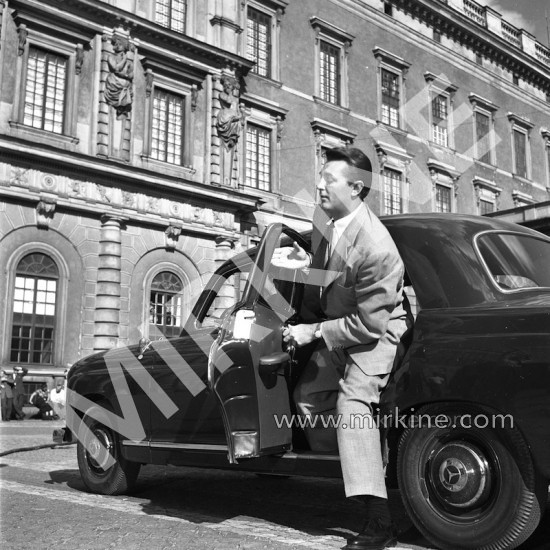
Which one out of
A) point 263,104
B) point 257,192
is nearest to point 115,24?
point 263,104

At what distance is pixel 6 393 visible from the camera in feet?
55.0

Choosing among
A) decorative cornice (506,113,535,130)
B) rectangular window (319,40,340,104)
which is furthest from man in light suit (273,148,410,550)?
decorative cornice (506,113,535,130)

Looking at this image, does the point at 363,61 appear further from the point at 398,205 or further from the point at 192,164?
the point at 192,164

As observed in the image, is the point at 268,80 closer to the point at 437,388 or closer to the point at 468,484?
the point at 437,388

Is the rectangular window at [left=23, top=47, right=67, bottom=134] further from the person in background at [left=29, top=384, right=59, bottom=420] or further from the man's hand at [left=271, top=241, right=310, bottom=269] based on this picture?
the man's hand at [left=271, top=241, right=310, bottom=269]

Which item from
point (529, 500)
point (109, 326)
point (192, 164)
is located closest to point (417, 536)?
point (529, 500)

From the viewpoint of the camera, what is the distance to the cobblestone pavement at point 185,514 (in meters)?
3.98

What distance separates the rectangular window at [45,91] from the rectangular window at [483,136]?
70.6 ft

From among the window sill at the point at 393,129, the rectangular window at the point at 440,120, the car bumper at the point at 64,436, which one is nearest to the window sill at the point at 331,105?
the window sill at the point at 393,129

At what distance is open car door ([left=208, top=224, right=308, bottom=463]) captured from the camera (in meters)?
3.99

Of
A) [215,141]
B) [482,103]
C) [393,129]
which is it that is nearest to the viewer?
[215,141]

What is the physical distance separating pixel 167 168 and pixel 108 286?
4.25 metres

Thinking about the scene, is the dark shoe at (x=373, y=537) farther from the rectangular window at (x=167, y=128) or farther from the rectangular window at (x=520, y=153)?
the rectangular window at (x=520, y=153)

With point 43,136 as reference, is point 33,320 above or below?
below
